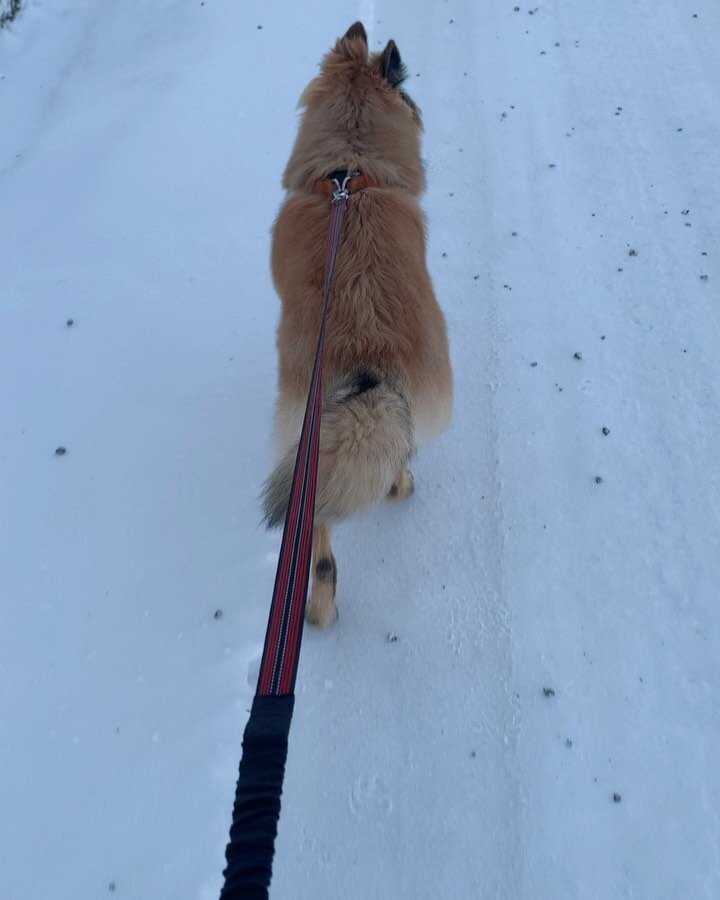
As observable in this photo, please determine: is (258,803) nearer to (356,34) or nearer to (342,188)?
(342,188)

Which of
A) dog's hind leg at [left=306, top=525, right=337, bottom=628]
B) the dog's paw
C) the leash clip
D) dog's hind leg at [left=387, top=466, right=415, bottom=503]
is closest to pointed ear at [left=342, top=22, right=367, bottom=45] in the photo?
the leash clip

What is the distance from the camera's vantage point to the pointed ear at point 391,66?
7.38 feet

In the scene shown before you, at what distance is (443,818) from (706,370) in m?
2.02

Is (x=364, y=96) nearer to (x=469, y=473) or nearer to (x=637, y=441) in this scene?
(x=469, y=473)

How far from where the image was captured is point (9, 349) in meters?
2.74

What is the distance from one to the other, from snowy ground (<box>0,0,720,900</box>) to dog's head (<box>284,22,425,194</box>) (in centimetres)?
79

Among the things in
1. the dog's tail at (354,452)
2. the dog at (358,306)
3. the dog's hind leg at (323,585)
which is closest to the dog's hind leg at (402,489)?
the dog at (358,306)

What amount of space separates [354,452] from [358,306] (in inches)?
19.6

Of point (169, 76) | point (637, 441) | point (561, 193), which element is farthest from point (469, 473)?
point (169, 76)

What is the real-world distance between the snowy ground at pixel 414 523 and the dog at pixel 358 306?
1.29 feet

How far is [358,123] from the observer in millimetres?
2164

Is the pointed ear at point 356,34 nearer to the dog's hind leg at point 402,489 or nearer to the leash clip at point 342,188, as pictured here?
the leash clip at point 342,188

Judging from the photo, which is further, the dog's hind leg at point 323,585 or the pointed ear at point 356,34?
the pointed ear at point 356,34

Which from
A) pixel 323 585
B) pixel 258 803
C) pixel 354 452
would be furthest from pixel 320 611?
pixel 258 803
